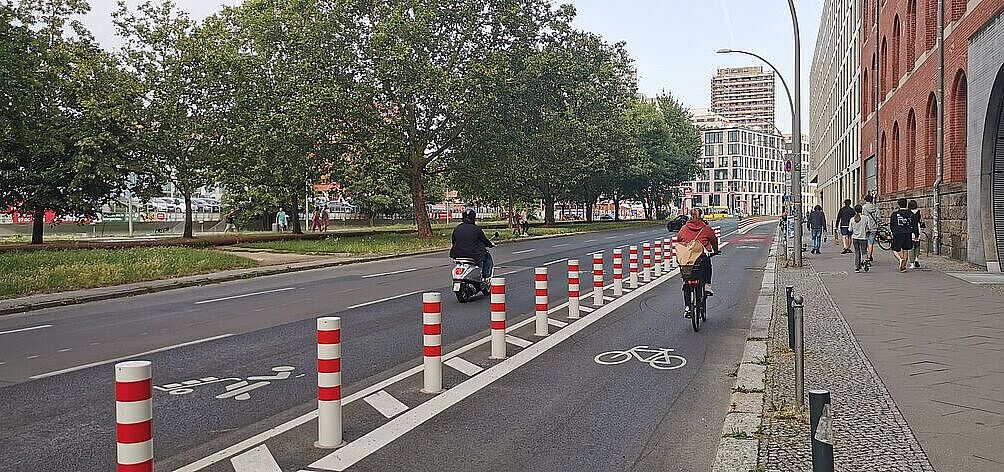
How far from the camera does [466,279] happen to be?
1504cm

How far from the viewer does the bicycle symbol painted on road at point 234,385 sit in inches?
298

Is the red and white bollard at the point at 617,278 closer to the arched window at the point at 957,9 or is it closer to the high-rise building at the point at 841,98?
the arched window at the point at 957,9

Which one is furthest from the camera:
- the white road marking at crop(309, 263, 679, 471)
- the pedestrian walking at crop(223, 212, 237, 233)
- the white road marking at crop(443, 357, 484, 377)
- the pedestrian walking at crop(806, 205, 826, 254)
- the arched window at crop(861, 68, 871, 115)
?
the pedestrian walking at crop(223, 212, 237, 233)

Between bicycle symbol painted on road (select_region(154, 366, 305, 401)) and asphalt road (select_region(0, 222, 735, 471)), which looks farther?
bicycle symbol painted on road (select_region(154, 366, 305, 401))

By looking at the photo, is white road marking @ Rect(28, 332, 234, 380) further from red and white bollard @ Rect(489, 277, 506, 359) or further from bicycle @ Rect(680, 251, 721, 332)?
bicycle @ Rect(680, 251, 721, 332)

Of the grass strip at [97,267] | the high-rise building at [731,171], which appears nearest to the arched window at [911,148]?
the grass strip at [97,267]

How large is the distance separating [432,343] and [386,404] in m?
0.69

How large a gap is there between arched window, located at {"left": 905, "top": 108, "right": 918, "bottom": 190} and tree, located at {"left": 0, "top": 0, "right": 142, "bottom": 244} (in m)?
31.7

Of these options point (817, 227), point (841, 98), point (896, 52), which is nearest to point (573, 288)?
point (817, 227)

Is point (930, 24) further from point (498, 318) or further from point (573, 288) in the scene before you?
point (498, 318)

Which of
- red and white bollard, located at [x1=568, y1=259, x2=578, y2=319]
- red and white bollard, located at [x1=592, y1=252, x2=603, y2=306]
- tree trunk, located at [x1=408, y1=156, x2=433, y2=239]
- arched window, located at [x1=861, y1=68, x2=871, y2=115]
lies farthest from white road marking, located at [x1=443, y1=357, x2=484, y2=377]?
arched window, located at [x1=861, y1=68, x2=871, y2=115]

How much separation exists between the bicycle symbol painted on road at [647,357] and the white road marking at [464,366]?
1.34 m

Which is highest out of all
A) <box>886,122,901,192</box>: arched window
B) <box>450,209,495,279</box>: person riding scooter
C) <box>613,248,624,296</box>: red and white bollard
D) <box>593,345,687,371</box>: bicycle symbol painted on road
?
<box>886,122,901,192</box>: arched window

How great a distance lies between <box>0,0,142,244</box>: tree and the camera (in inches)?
1351
